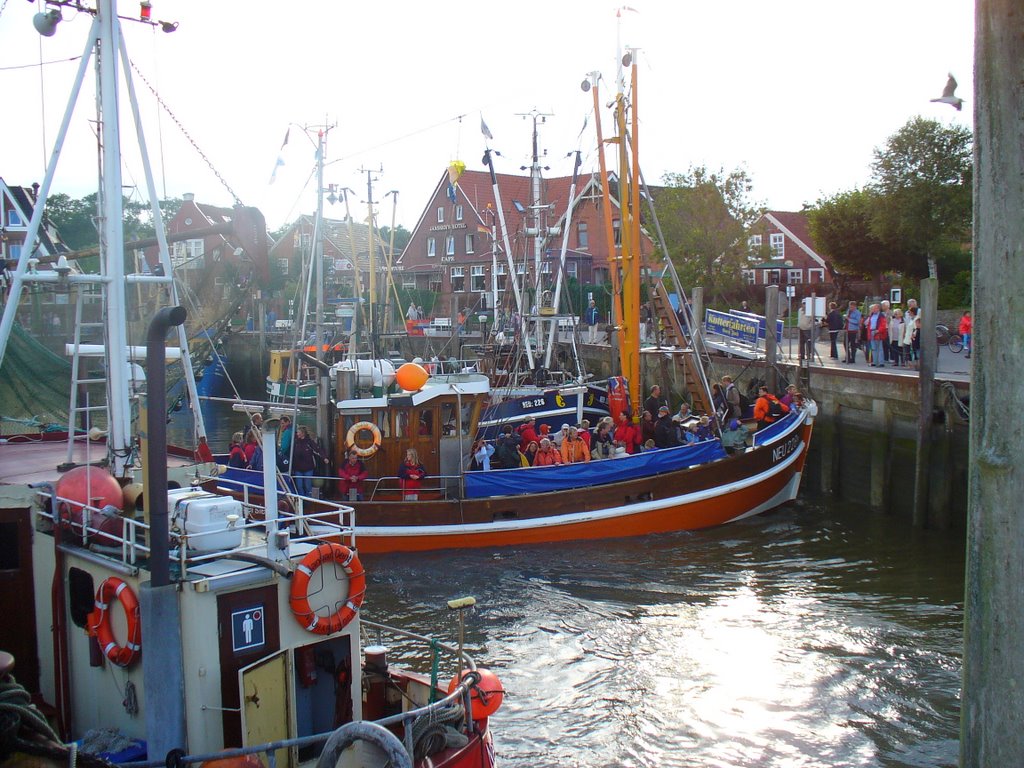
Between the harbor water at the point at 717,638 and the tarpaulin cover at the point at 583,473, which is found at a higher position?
the tarpaulin cover at the point at 583,473

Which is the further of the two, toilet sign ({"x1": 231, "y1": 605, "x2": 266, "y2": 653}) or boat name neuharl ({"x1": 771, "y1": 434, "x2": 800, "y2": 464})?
boat name neuharl ({"x1": 771, "y1": 434, "x2": 800, "y2": 464})

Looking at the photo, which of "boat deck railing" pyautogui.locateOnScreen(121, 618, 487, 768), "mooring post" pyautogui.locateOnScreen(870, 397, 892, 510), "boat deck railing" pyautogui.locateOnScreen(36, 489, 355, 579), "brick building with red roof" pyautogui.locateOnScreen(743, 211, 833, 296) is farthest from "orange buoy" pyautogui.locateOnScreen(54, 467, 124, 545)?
"brick building with red roof" pyautogui.locateOnScreen(743, 211, 833, 296)

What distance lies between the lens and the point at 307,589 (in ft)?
21.9

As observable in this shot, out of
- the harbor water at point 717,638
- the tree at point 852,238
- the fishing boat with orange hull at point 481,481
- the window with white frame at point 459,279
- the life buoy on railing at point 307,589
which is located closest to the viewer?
the life buoy on railing at point 307,589

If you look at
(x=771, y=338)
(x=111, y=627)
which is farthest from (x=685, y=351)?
(x=111, y=627)

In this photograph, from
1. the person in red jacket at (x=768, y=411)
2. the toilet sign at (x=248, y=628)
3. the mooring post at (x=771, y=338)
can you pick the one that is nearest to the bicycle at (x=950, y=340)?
the mooring post at (x=771, y=338)

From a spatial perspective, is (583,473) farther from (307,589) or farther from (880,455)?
(307,589)

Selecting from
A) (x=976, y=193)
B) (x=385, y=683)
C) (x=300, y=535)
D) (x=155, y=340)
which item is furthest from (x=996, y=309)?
(x=385, y=683)

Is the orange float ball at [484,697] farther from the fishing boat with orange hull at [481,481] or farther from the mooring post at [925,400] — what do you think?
the mooring post at [925,400]

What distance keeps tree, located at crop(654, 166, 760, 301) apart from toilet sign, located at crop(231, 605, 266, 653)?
121 feet

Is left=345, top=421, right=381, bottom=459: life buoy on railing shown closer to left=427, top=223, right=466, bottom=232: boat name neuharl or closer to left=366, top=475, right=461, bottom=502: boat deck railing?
left=366, top=475, right=461, bottom=502: boat deck railing

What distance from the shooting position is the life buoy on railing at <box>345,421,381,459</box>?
16.0 metres

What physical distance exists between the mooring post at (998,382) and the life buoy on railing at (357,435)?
13.3 meters

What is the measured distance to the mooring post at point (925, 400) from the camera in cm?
1630
